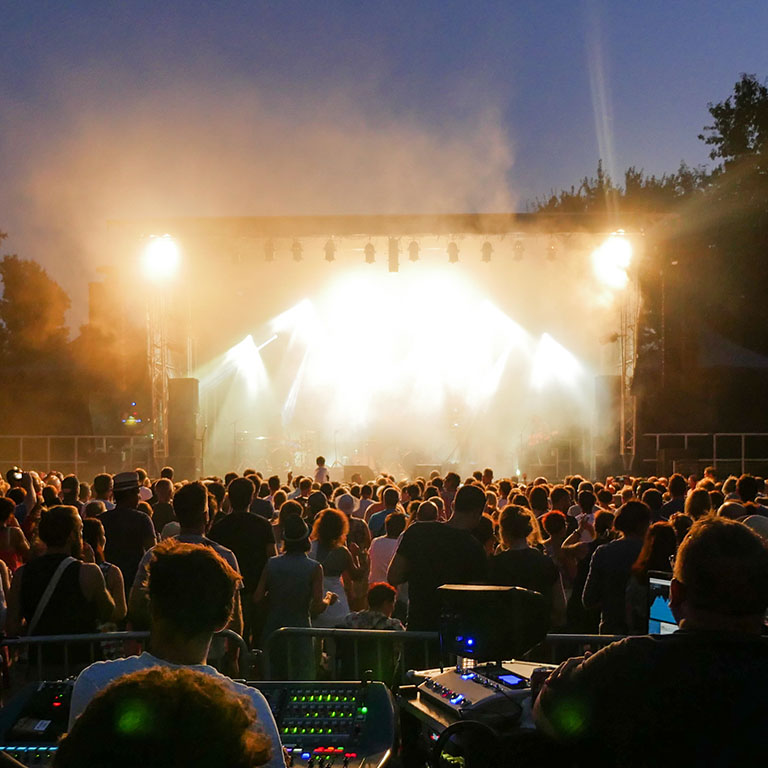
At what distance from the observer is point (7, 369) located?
28812 millimetres

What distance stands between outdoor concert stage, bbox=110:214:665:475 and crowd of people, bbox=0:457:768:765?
16419 millimetres

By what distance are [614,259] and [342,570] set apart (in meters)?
15.8

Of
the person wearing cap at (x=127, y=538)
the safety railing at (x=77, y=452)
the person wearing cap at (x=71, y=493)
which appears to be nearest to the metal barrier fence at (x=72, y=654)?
the person wearing cap at (x=127, y=538)

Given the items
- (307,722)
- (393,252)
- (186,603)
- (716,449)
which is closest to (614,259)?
(393,252)

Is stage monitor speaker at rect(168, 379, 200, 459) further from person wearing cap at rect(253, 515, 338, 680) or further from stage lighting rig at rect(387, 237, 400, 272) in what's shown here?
person wearing cap at rect(253, 515, 338, 680)

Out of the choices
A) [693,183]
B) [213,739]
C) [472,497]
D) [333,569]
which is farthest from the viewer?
[693,183]

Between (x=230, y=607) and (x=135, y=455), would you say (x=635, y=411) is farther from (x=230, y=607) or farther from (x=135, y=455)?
(x=230, y=607)

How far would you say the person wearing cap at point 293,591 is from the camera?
17.6 ft

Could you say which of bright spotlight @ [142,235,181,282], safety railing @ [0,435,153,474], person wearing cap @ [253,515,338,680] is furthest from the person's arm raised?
safety railing @ [0,435,153,474]

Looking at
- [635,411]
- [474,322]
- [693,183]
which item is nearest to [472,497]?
[635,411]

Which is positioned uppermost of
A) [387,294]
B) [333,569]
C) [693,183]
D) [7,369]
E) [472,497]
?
[693,183]

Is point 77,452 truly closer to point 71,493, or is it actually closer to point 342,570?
point 71,493

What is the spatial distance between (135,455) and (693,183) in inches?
1207

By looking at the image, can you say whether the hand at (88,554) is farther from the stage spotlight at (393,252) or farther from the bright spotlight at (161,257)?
the stage spotlight at (393,252)
